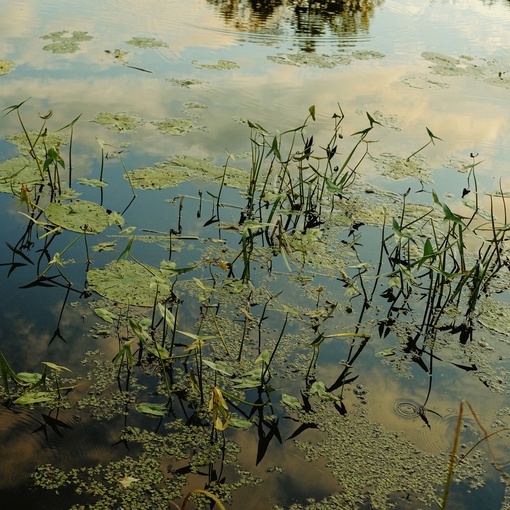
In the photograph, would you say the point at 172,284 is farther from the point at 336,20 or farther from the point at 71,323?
the point at 336,20

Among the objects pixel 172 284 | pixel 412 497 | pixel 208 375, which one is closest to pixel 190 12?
pixel 172 284

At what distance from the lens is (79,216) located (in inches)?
107

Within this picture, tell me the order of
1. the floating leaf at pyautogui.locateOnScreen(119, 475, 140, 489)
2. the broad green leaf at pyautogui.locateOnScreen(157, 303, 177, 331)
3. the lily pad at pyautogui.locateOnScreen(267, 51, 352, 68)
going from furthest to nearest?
the lily pad at pyautogui.locateOnScreen(267, 51, 352, 68), the broad green leaf at pyautogui.locateOnScreen(157, 303, 177, 331), the floating leaf at pyautogui.locateOnScreen(119, 475, 140, 489)

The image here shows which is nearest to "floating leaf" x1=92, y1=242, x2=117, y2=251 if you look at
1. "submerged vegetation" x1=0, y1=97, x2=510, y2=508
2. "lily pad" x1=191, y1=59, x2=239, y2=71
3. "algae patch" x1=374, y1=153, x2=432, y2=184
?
"submerged vegetation" x1=0, y1=97, x2=510, y2=508

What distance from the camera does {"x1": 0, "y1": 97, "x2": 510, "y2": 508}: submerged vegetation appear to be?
1713 mm

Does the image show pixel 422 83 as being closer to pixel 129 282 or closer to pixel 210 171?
pixel 210 171

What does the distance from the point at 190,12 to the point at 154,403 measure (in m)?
4.52

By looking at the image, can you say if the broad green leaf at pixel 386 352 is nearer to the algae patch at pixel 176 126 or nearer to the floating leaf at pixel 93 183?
the floating leaf at pixel 93 183

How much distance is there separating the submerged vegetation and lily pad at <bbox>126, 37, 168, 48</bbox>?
173cm

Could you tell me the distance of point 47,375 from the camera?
6.23ft

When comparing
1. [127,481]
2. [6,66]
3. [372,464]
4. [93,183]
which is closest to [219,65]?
[6,66]

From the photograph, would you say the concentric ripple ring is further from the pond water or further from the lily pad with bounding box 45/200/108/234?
the lily pad with bounding box 45/200/108/234

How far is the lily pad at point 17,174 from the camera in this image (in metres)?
2.86

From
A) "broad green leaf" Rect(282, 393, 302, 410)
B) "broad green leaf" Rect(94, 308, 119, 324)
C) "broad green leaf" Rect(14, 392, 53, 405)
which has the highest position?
"broad green leaf" Rect(94, 308, 119, 324)
